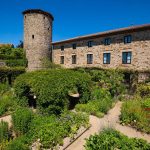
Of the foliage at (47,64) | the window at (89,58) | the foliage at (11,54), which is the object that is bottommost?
the foliage at (47,64)

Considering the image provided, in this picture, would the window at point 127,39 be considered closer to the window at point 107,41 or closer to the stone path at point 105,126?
the window at point 107,41

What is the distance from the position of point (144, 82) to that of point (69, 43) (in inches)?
597

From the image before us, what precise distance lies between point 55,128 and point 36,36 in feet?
82.4

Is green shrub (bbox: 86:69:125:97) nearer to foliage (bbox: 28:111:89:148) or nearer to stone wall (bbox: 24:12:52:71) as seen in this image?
foliage (bbox: 28:111:89:148)

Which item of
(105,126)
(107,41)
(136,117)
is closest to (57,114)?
(105,126)

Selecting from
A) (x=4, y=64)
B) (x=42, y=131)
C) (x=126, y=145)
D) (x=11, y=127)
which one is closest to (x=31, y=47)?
(x=4, y=64)

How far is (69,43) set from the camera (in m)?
30.2

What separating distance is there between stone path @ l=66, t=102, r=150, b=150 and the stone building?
1088cm

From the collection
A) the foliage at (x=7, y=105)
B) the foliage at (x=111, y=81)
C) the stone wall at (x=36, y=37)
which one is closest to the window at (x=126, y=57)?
the foliage at (x=111, y=81)

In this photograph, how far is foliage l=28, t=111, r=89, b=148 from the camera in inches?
320

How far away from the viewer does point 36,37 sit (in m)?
31.2

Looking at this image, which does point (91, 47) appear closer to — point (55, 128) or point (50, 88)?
point (50, 88)

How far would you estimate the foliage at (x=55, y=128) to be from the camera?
812 cm

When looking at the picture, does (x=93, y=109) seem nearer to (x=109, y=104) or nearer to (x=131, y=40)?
(x=109, y=104)
